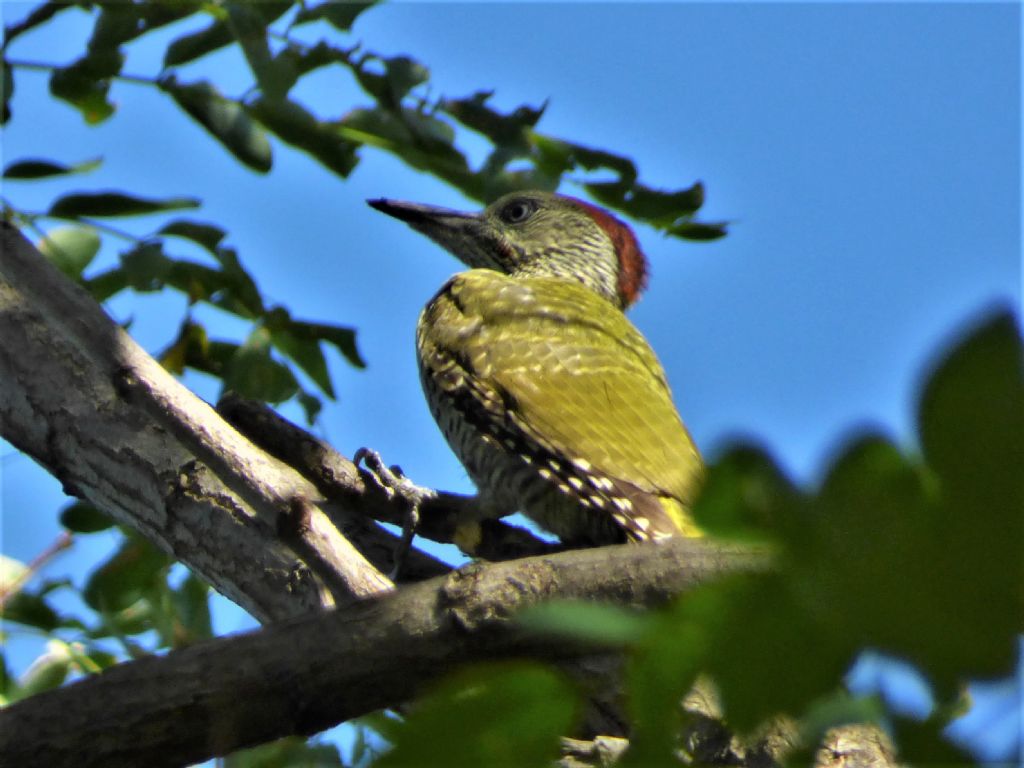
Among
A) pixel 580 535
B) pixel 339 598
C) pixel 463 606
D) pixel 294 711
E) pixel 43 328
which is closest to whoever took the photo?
pixel 294 711

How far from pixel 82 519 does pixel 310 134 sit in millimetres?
1212

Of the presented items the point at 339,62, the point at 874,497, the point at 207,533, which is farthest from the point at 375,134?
the point at 874,497

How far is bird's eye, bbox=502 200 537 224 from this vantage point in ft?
19.4

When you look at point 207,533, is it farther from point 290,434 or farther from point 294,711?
point 294,711

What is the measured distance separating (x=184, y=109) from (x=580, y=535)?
62.0 inches

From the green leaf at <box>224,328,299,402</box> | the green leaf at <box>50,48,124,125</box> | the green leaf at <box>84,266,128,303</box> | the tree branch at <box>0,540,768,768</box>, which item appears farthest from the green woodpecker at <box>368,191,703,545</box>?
the tree branch at <box>0,540,768,768</box>

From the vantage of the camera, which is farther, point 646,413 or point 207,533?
point 646,413

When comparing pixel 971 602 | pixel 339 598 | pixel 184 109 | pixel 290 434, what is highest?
pixel 184 109

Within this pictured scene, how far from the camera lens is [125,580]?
3.25m

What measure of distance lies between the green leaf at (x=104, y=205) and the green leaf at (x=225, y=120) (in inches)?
10.2

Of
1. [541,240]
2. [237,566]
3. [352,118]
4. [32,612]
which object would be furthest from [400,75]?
[541,240]

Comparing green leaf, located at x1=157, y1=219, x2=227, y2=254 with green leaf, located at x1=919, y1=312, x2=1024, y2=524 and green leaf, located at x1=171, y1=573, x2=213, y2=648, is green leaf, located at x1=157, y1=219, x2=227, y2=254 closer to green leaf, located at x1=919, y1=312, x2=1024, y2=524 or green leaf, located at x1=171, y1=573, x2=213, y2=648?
green leaf, located at x1=171, y1=573, x2=213, y2=648

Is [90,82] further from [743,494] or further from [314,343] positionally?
[743,494]

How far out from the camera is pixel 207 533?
2803 millimetres
